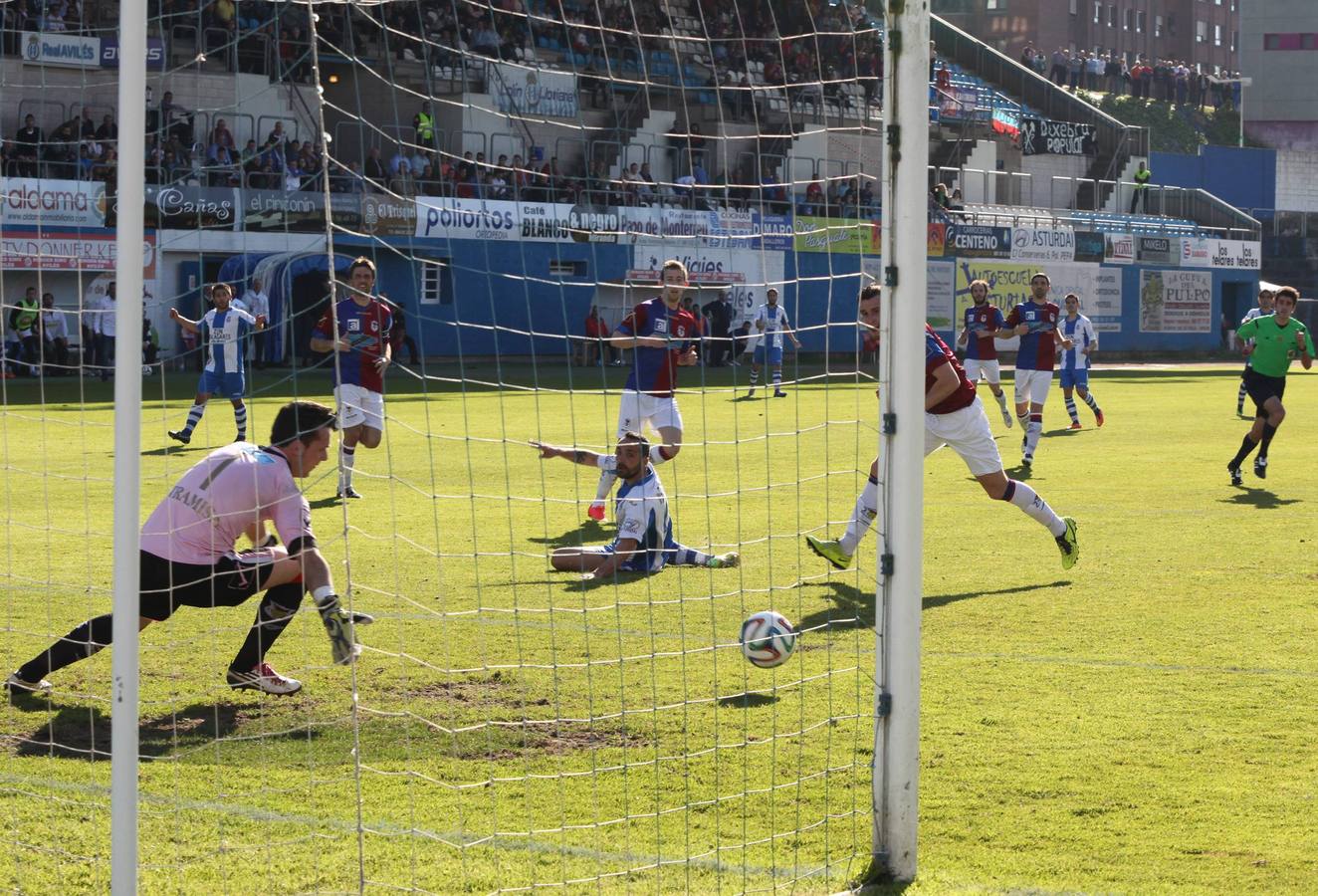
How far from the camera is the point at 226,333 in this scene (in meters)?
18.0

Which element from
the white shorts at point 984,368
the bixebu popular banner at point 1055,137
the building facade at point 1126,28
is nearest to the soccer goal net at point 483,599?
the white shorts at point 984,368

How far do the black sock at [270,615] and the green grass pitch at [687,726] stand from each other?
0.20 m

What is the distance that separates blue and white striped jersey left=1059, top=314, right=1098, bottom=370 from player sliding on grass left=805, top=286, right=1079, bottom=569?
1102 centimetres

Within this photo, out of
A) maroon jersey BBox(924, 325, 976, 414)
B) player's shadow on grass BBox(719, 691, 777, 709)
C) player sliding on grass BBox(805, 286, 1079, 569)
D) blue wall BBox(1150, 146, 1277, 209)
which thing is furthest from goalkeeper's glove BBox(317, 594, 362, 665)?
blue wall BBox(1150, 146, 1277, 209)

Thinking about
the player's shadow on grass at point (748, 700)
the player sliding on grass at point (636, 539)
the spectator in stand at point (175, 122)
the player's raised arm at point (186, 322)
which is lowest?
the player's shadow on grass at point (748, 700)

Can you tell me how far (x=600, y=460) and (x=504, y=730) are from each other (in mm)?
4321

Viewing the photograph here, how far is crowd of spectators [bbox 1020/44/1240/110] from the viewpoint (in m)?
70.3

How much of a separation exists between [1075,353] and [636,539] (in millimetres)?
13245

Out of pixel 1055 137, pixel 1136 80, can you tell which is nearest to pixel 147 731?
pixel 1055 137

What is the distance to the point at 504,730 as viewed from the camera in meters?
6.59

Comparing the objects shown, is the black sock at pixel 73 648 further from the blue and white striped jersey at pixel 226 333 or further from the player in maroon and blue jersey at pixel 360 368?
the blue and white striped jersey at pixel 226 333

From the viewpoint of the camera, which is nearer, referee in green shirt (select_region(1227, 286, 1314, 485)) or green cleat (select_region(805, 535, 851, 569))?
green cleat (select_region(805, 535, 851, 569))

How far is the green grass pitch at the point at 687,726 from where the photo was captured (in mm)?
5078

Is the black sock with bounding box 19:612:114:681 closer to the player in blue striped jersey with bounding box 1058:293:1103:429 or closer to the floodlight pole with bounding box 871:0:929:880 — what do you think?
the floodlight pole with bounding box 871:0:929:880
